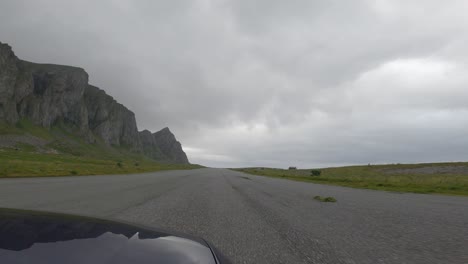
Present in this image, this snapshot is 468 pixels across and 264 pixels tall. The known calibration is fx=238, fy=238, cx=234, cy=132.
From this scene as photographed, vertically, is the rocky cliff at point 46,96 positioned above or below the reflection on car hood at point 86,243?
above

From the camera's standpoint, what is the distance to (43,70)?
175 metres

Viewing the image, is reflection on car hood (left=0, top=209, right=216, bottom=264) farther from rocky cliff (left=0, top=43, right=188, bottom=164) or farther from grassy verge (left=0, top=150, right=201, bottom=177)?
rocky cliff (left=0, top=43, right=188, bottom=164)

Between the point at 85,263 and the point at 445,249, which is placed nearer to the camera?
the point at 85,263

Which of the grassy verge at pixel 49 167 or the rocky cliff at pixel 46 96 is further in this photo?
the rocky cliff at pixel 46 96

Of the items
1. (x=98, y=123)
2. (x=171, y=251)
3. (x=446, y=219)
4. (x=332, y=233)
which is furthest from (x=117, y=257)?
(x=98, y=123)

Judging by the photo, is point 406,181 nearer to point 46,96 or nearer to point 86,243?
point 86,243

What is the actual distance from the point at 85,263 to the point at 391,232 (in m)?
5.67

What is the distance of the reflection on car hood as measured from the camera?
134 cm

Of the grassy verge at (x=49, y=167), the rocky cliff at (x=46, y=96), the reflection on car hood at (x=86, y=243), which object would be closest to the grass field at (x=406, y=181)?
the reflection on car hood at (x=86, y=243)

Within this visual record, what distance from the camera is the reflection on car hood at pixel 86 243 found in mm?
1336

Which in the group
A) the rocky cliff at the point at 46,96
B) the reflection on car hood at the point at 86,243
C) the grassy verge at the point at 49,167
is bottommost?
the grassy verge at the point at 49,167

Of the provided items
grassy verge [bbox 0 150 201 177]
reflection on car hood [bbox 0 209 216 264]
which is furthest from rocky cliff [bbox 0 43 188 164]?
reflection on car hood [bbox 0 209 216 264]

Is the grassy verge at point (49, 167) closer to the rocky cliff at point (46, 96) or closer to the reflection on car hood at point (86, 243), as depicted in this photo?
the reflection on car hood at point (86, 243)

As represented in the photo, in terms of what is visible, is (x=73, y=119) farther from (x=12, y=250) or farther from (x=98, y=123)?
(x=12, y=250)
